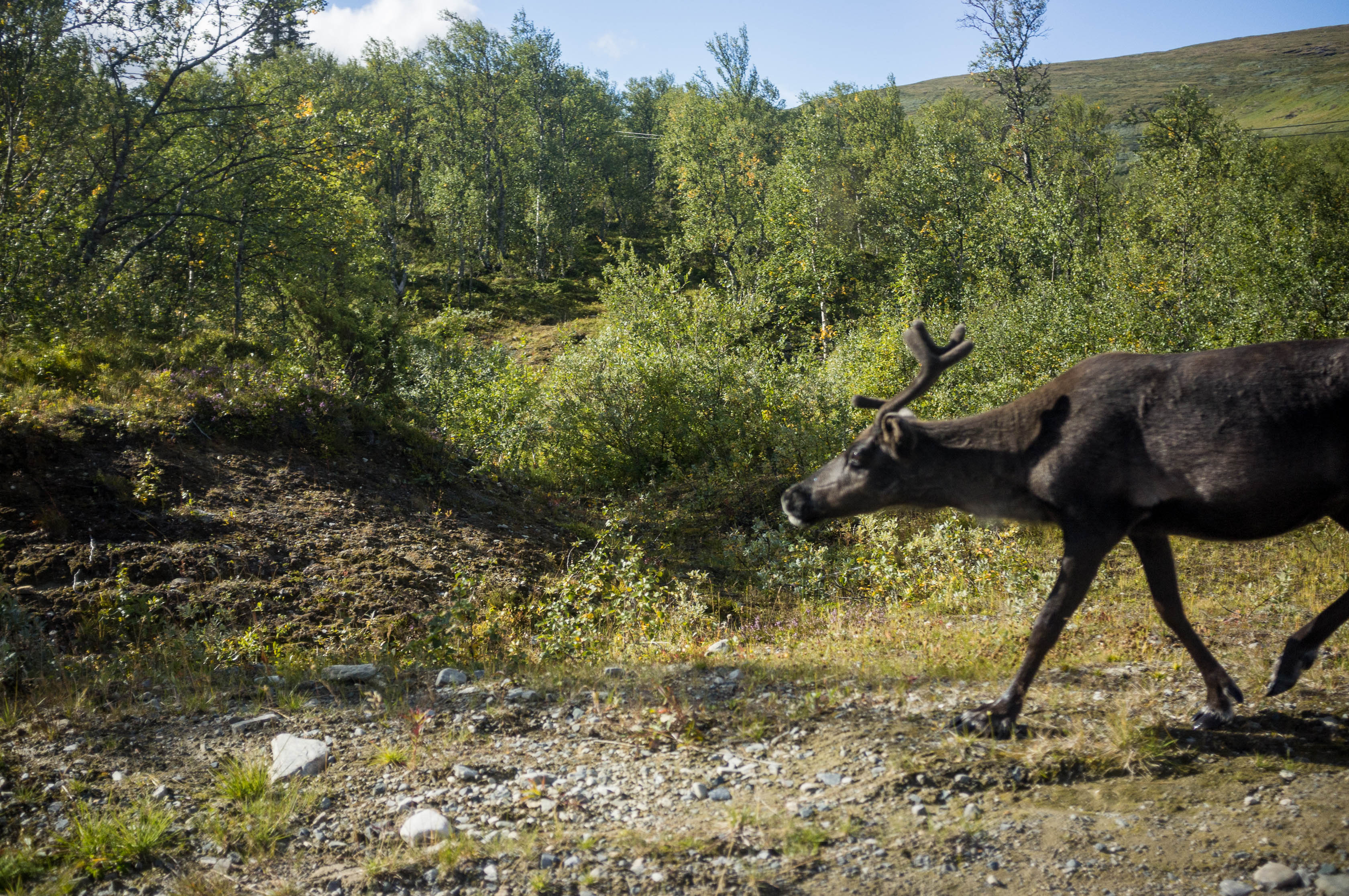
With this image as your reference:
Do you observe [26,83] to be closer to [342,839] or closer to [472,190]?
[342,839]

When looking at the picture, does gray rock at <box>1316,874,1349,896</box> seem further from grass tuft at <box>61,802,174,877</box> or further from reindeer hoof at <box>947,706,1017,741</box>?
grass tuft at <box>61,802,174,877</box>

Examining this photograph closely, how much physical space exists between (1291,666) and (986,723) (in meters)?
2.06

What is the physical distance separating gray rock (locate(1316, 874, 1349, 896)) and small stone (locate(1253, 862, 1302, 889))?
0.24ft

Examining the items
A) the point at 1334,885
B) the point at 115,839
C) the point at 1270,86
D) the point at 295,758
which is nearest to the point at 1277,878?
the point at 1334,885

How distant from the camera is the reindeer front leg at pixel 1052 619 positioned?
4.93 metres

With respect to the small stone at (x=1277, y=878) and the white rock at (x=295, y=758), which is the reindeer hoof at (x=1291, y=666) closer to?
the small stone at (x=1277, y=878)

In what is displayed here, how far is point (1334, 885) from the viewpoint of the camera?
3.49 m

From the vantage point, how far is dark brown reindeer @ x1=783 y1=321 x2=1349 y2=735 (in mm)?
4617

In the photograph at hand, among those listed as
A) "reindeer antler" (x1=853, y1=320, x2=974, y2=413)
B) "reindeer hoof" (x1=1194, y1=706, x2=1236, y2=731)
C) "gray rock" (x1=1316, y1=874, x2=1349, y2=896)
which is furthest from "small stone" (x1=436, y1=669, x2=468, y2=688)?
"gray rock" (x1=1316, y1=874, x2=1349, y2=896)

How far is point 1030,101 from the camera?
35875mm

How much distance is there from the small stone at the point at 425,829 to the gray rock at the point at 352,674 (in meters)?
2.41

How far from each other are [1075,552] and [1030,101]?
123 feet

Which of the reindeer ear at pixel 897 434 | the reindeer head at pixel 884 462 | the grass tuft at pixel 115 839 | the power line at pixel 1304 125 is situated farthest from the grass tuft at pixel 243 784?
the power line at pixel 1304 125

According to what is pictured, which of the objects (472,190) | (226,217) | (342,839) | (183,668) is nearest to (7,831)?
(342,839)
